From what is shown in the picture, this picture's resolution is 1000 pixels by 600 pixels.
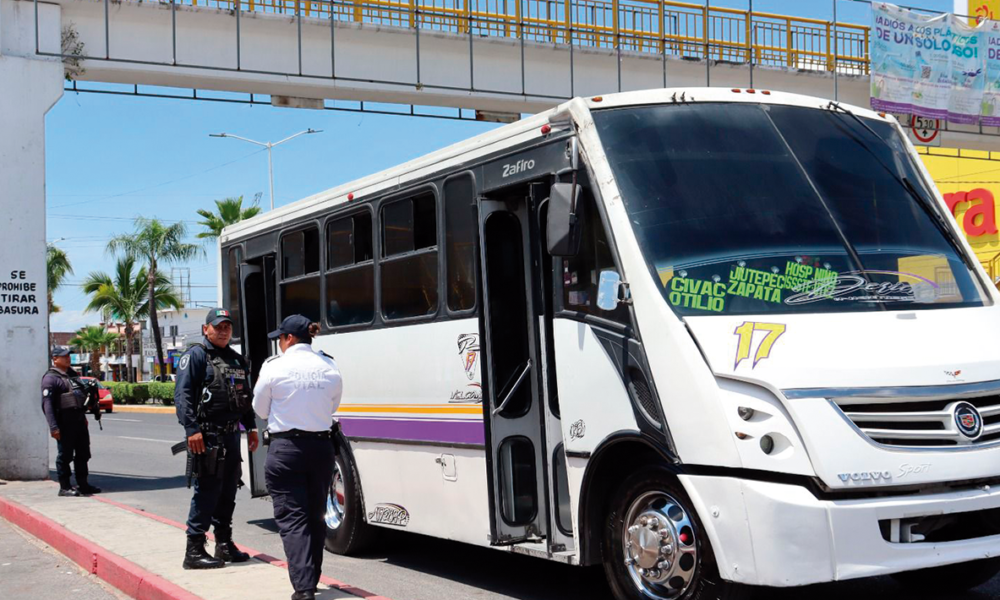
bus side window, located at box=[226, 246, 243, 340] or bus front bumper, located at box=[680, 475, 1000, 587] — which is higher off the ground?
bus side window, located at box=[226, 246, 243, 340]

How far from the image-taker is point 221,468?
8141 mm

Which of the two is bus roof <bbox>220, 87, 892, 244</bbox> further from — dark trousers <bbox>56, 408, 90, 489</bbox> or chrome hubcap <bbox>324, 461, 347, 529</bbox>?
dark trousers <bbox>56, 408, 90, 489</bbox>

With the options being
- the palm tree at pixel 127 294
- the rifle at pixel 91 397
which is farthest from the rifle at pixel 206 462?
Result: the palm tree at pixel 127 294

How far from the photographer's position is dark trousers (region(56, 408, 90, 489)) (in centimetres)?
1388

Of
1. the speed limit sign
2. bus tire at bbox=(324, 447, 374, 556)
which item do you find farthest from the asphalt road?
the speed limit sign

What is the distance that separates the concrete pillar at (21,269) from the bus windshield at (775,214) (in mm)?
10713

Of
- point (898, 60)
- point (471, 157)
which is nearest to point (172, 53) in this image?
point (471, 157)

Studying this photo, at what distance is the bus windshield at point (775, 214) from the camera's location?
6066 millimetres

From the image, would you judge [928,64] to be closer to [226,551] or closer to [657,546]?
[226,551]

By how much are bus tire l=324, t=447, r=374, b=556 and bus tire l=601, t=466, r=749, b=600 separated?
11.0 feet

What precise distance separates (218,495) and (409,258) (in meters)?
2.17

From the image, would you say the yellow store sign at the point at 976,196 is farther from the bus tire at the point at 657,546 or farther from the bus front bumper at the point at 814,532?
the bus front bumper at the point at 814,532

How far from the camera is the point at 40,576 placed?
9164mm

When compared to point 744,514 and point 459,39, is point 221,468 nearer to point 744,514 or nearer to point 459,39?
point 744,514
